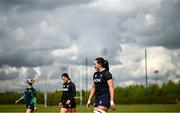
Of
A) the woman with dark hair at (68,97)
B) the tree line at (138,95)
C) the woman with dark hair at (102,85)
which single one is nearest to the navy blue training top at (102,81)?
the woman with dark hair at (102,85)

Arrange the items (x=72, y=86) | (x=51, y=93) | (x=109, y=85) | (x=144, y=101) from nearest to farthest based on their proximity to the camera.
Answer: (x=109, y=85) < (x=72, y=86) < (x=144, y=101) < (x=51, y=93)

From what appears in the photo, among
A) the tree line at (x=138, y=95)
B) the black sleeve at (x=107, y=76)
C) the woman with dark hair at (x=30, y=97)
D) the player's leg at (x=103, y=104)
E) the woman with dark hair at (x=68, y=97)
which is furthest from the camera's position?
the tree line at (x=138, y=95)

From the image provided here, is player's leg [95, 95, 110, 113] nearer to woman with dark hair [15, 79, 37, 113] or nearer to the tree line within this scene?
woman with dark hair [15, 79, 37, 113]

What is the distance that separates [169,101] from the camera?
7231 centimetres

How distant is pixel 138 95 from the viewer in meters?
76.3

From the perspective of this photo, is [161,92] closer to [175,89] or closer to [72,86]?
[175,89]

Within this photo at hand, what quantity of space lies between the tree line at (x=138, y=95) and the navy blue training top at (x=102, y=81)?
5703 centimetres

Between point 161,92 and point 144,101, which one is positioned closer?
point 144,101

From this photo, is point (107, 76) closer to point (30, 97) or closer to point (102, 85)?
point (102, 85)

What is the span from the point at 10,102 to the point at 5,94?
1.90 metres

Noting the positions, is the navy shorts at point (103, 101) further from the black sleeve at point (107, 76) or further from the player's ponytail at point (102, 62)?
→ the player's ponytail at point (102, 62)

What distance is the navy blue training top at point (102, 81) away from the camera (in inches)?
459

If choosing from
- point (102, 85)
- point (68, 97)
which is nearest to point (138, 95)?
point (68, 97)

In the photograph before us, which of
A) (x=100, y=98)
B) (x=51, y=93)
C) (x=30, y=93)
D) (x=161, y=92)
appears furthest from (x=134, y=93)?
(x=100, y=98)
